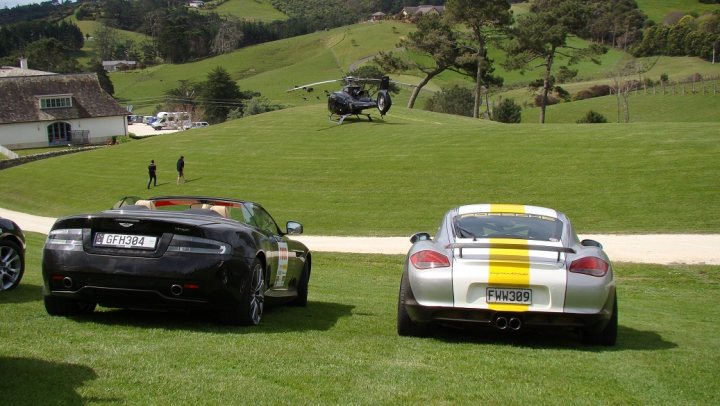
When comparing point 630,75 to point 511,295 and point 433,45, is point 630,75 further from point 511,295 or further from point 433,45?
point 511,295

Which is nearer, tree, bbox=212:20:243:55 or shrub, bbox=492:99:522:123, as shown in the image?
shrub, bbox=492:99:522:123

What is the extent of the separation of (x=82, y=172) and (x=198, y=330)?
154ft

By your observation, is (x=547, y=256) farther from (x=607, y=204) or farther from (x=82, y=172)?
(x=82, y=172)

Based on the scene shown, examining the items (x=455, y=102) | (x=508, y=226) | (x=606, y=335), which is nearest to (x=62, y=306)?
(x=508, y=226)

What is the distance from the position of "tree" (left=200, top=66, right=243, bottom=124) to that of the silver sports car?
105 meters

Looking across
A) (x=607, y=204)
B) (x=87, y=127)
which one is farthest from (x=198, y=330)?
(x=87, y=127)

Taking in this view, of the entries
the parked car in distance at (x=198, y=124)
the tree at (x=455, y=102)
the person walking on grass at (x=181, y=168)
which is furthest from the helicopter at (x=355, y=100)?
the parked car in distance at (x=198, y=124)

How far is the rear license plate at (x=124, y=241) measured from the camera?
804 centimetres

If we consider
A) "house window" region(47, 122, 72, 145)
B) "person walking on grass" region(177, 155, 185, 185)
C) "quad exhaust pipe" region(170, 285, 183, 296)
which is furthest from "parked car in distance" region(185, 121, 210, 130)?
"quad exhaust pipe" region(170, 285, 183, 296)

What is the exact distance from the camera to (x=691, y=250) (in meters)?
23.0

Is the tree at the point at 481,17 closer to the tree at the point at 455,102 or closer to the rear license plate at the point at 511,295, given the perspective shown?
the tree at the point at 455,102

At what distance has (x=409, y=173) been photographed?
39688 mm

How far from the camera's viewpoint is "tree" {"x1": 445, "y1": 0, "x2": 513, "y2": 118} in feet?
233

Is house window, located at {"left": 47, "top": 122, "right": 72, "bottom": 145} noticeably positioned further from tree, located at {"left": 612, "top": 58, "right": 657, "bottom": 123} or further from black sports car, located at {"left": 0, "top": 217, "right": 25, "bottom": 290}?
black sports car, located at {"left": 0, "top": 217, "right": 25, "bottom": 290}
